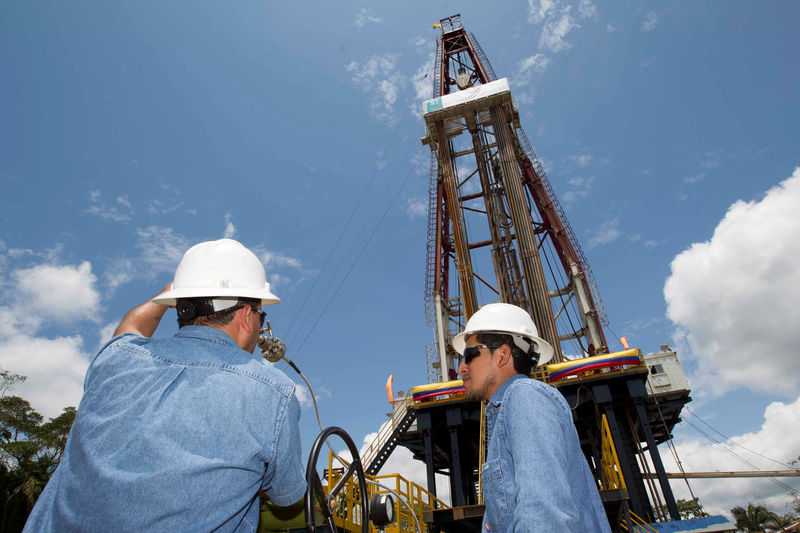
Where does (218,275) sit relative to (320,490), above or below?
above

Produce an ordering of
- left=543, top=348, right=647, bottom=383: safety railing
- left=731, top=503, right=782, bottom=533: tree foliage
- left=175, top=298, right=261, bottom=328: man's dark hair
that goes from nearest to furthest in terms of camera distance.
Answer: left=175, top=298, right=261, bottom=328: man's dark hair
left=543, top=348, right=647, bottom=383: safety railing
left=731, top=503, right=782, bottom=533: tree foliage

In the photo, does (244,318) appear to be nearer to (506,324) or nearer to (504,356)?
(504,356)

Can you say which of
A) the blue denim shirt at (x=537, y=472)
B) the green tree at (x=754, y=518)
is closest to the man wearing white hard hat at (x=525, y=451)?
the blue denim shirt at (x=537, y=472)

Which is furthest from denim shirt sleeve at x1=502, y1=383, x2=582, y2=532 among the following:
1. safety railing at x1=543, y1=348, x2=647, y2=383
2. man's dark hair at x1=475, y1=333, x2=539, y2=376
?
safety railing at x1=543, y1=348, x2=647, y2=383

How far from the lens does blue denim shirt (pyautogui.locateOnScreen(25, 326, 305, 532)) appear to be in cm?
131

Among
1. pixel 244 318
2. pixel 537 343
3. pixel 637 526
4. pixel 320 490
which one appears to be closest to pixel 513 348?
pixel 537 343

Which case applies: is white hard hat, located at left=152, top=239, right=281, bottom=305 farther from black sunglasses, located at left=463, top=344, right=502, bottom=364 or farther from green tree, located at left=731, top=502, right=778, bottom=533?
green tree, located at left=731, top=502, right=778, bottom=533

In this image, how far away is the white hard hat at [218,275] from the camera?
6.41ft

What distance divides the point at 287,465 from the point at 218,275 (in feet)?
2.88

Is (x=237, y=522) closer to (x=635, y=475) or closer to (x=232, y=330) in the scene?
(x=232, y=330)

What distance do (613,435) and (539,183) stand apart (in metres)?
15.6

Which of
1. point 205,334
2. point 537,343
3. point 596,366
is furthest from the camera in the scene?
point 596,366

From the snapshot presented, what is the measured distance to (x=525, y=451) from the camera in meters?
1.90

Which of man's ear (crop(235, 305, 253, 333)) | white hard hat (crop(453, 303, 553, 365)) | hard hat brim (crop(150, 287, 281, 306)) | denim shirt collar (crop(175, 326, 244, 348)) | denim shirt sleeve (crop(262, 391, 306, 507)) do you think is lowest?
denim shirt sleeve (crop(262, 391, 306, 507))
